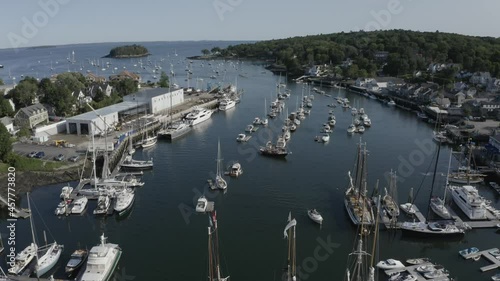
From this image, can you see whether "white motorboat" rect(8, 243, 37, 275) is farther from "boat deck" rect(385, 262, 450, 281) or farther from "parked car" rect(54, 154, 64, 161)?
"boat deck" rect(385, 262, 450, 281)

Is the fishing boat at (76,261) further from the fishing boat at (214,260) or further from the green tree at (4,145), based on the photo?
the green tree at (4,145)

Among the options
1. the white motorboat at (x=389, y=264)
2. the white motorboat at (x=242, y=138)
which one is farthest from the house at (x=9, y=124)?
the white motorboat at (x=389, y=264)

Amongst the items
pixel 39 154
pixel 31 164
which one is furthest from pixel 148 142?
pixel 31 164

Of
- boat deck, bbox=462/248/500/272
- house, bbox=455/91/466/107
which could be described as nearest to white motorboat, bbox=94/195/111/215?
boat deck, bbox=462/248/500/272

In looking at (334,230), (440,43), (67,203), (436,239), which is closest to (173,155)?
(67,203)

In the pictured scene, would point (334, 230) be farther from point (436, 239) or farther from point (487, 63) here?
point (487, 63)

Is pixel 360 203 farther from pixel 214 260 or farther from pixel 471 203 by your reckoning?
pixel 214 260
